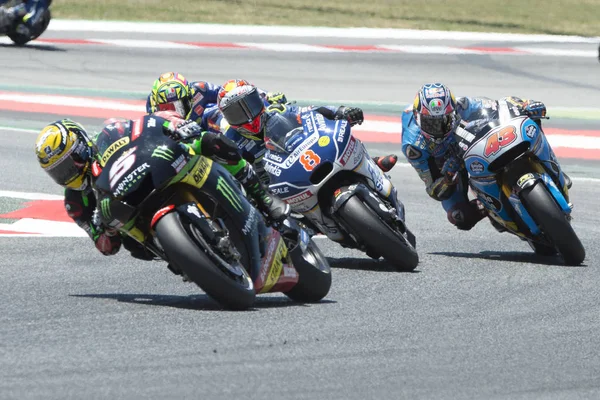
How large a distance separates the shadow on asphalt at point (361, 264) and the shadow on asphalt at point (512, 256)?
2.04 ft

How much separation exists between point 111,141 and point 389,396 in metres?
2.40

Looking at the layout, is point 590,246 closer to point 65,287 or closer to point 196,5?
point 65,287

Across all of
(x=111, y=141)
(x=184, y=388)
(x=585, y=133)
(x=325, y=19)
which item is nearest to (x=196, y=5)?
(x=325, y=19)

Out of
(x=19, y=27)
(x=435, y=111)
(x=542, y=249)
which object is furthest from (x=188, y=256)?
(x=19, y=27)

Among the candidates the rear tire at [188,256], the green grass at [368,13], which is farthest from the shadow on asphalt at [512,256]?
the green grass at [368,13]

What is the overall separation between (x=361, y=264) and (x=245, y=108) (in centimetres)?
141

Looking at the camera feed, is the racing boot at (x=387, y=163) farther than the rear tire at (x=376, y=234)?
Yes

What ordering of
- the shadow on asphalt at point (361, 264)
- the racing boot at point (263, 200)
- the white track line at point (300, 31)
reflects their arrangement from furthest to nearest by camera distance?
the white track line at point (300, 31) → the shadow on asphalt at point (361, 264) → the racing boot at point (263, 200)

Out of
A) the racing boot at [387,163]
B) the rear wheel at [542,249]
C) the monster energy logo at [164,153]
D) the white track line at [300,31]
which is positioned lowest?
the white track line at [300,31]

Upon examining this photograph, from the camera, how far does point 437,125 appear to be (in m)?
9.09

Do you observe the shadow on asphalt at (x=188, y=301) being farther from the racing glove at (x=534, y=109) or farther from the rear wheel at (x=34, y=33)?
the rear wheel at (x=34, y=33)

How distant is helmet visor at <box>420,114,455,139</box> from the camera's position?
29.7 ft

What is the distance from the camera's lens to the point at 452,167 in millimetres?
9312

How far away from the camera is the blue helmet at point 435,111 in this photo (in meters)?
9.02
